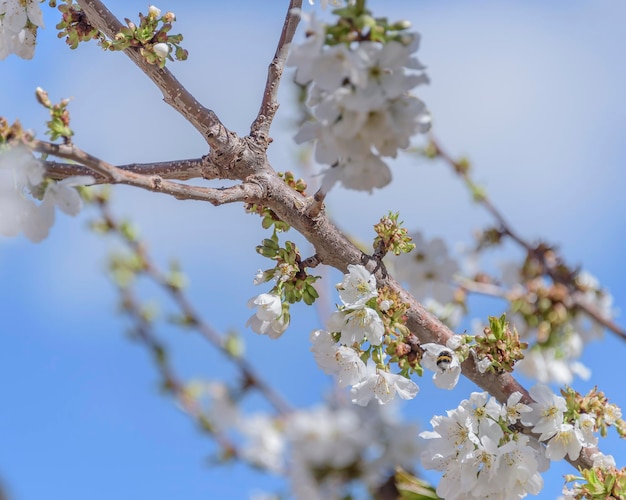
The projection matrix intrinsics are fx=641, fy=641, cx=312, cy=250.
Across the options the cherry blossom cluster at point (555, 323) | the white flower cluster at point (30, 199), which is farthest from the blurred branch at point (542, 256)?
the white flower cluster at point (30, 199)

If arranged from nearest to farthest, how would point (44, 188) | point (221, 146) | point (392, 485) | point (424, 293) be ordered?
point (44, 188)
point (221, 146)
point (392, 485)
point (424, 293)

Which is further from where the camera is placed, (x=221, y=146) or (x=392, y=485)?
(x=392, y=485)

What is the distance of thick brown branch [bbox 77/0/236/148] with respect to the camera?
1.58 m

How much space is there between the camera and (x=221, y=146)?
5.17 feet

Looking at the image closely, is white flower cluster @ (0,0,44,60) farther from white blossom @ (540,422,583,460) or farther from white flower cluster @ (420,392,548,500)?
white blossom @ (540,422,583,460)

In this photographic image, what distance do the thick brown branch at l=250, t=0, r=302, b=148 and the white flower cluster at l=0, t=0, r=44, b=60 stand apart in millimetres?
674

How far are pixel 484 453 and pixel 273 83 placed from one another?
3.54 ft

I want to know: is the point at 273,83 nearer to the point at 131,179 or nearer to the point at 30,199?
the point at 131,179

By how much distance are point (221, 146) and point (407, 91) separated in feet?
1.92

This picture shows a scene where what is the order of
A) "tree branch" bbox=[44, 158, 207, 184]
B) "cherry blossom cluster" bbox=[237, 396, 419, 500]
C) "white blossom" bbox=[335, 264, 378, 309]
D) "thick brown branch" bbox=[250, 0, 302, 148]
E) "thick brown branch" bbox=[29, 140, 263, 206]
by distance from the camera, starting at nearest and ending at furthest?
1. "thick brown branch" bbox=[29, 140, 263, 206]
2. "tree branch" bbox=[44, 158, 207, 184]
3. "white blossom" bbox=[335, 264, 378, 309]
4. "thick brown branch" bbox=[250, 0, 302, 148]
5. "cherry blossom cluster" bbox=[237, 396, 419, 500]

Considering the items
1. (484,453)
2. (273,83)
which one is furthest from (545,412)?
(273,83)

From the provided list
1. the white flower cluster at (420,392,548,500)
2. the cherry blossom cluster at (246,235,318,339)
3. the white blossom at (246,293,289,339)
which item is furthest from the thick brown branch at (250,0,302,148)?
the white flower cluster at (420,392,548,500)

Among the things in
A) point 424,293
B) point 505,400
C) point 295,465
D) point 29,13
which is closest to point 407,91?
point 505,400

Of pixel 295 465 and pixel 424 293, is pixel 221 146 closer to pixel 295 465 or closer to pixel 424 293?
pixel 295 465
